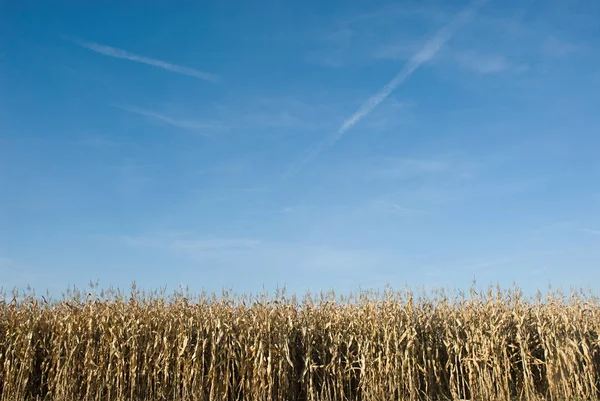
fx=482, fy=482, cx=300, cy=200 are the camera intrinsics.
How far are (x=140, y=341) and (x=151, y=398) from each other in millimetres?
1388

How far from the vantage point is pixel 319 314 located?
12570 mm

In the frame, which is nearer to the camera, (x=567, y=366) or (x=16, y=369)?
(x=567, y=366)

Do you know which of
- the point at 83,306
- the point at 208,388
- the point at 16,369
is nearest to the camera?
the point at 208,388

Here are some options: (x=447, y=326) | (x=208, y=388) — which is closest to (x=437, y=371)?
(x=447, y=326)

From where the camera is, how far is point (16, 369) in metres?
12.4

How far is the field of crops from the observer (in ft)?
36.9


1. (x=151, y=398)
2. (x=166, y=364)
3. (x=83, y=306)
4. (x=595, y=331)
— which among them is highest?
(x=83, y=306)

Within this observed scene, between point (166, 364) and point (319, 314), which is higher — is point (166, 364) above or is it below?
below

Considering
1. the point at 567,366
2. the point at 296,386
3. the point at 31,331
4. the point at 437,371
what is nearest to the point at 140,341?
the point at 31,331

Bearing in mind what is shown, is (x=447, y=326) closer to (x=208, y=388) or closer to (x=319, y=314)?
(x=319, y=314)

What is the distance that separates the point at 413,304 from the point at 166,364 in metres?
6.30

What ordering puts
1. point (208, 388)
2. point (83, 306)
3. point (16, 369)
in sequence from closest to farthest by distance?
1. point (208, 388)
2. point (16, 369)
3. point (83, 306)

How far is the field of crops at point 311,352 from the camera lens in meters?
11.2

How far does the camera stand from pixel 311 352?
11.8 metres
